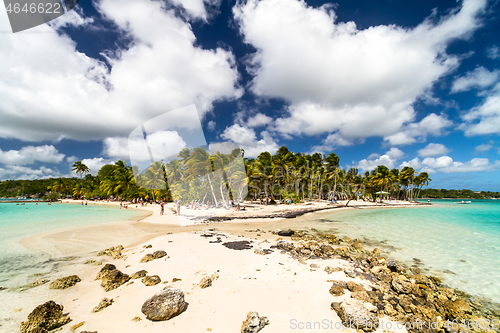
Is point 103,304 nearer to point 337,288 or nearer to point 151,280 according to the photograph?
point 151,280

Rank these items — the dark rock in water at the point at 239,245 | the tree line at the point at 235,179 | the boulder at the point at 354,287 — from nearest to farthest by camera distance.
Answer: the boulder at the point at 354,287 → the dark rock in water at the point at 239,245 → the tree line at the point at 235,179

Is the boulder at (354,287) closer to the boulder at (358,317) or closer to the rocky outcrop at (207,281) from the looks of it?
the boulder at (358,317)

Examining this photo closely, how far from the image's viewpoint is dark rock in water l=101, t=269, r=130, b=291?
5.46m

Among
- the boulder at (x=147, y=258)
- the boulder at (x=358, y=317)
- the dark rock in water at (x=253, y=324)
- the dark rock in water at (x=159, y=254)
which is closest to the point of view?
the dark rock in water at (x=253, y=324)

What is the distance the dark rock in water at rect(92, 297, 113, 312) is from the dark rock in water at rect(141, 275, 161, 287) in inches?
38.0

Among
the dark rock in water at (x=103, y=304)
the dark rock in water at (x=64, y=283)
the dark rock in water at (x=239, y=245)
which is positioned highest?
the dark rock in water at (x=103, y=304)

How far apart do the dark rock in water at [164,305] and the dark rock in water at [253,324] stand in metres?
1.53

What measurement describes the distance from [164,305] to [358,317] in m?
4.24

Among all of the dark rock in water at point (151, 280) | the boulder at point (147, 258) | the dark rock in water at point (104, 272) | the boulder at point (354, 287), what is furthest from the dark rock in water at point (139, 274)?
the boulder at point (354, 287)

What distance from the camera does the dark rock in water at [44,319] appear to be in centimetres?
370

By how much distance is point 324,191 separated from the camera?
68.4 metres

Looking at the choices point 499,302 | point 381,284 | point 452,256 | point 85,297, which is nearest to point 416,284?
Answer: point 381,284

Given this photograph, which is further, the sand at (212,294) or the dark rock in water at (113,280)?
the dark rock in water at (113,280)

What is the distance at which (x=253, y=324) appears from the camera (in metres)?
3.67
